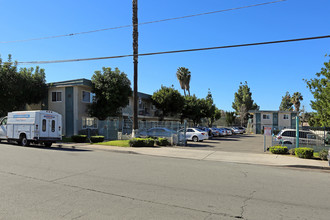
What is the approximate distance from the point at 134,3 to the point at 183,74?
35287mm

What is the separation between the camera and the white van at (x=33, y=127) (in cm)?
1722

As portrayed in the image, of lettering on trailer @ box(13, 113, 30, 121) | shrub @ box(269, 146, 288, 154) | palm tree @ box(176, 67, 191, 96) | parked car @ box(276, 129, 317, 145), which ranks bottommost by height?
shrub @ box(269, 146, 288, 154)

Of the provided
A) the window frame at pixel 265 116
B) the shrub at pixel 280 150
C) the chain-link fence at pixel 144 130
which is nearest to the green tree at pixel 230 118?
the window frame at pixel 265 116

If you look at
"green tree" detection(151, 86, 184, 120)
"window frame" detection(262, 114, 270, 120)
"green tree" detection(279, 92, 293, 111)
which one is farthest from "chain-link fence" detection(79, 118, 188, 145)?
"green tree" detection(279, 92, 293, 111)

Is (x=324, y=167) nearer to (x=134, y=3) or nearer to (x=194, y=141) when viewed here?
(x=194, y=141)

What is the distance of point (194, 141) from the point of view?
24672 millimetres

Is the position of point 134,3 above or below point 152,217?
above

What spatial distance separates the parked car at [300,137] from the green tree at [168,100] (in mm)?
20265

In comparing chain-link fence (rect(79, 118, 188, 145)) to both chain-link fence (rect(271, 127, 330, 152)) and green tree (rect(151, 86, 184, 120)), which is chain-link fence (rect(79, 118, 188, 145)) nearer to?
chain-link fence (rect(271, 127, 330, 152))

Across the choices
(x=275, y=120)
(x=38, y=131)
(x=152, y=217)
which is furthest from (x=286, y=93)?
(x=152, y=217)

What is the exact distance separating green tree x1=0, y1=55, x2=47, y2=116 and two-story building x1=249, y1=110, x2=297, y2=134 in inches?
1642

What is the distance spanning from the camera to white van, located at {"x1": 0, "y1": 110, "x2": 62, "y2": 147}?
1722cm

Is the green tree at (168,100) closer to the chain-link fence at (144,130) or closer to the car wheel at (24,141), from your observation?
the chain-link fence at (144,130)

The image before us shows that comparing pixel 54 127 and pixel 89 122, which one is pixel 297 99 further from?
pixel 54 127
